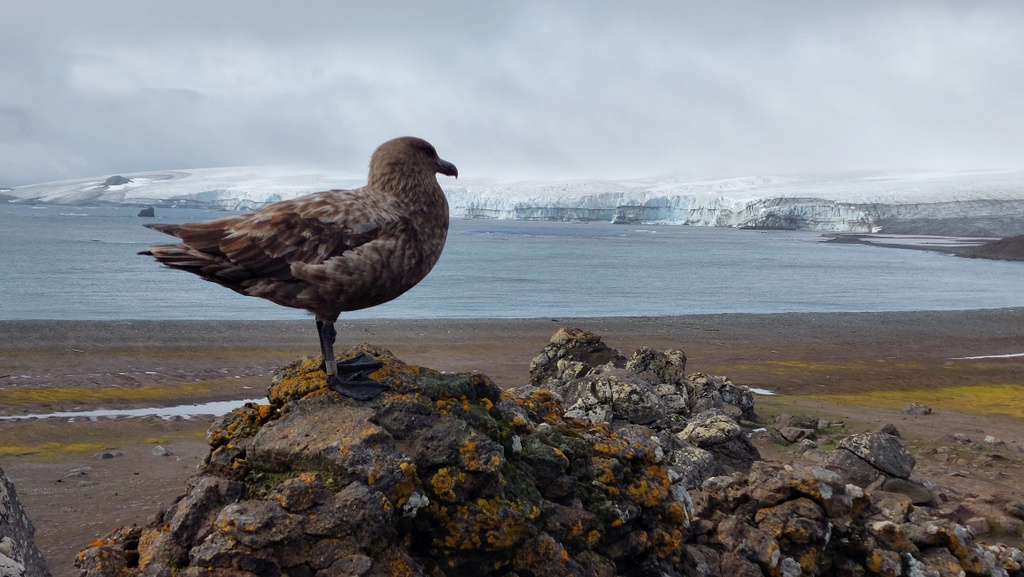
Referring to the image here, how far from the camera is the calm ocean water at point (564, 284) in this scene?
120ft

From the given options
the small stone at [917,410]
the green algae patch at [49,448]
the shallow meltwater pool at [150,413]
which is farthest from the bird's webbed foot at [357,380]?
the small stone at [917,410]

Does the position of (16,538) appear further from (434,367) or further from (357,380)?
(434,367)

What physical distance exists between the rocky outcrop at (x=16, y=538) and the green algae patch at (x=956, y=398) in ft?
52.3

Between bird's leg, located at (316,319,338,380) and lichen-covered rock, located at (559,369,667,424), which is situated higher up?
bird's leg, located at (316,319,338,380)

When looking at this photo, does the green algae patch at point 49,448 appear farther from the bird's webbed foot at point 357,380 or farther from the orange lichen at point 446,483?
the orange lichen at point 446,483

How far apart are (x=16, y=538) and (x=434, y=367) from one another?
1626 centimetres

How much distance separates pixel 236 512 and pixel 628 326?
27.8 meters

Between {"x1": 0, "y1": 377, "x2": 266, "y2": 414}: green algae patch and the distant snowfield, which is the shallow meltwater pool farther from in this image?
the distant snowfield

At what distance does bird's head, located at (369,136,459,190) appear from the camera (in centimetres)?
503

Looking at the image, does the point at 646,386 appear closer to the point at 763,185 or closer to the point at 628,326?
the point at 628,326

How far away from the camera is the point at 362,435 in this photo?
4.33 meters

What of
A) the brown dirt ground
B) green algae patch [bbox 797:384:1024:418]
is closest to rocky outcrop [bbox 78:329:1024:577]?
the brown dirt ground

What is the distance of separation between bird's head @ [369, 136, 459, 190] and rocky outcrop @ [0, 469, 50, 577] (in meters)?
2.60

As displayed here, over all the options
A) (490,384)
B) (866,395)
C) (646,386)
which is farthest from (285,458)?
(866,395)
